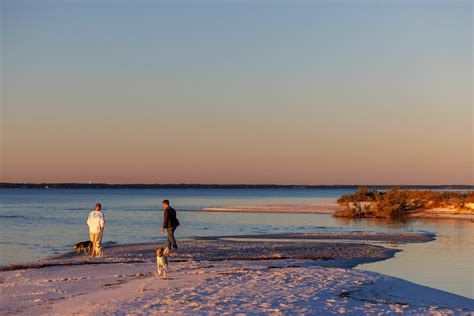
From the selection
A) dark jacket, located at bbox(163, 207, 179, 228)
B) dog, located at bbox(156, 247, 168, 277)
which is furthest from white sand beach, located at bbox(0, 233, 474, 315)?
dark jacket, located at bbox(163, 207, 179, 228)

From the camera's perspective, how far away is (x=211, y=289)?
15.7 m

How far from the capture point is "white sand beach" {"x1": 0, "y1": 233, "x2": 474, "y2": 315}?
13.8 m

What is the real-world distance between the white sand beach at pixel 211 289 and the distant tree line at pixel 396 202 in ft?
112

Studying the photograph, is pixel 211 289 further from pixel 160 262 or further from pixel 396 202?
pixel 396 202

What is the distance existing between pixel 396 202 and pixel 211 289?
4526cm

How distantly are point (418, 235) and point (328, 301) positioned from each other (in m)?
22.8

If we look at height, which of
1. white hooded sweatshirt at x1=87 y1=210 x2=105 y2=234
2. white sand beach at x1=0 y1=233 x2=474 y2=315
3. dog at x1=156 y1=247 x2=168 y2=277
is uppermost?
white hooded sweatshirt at x1=87 y1=210 x2=105 y2=234

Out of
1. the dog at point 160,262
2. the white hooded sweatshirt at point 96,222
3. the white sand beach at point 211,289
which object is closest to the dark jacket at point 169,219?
the white sand beach at point 211,289

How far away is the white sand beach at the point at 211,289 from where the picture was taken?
13.8 m

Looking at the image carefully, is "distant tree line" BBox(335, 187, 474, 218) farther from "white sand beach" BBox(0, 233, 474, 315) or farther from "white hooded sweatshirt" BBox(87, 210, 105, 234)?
"white hooded sweatshirt" BBox(87, 210, 105, 234)

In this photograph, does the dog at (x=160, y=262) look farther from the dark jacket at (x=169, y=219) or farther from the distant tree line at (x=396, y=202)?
the distant tree line at (x=396, y=202)

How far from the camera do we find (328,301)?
14.7 meters

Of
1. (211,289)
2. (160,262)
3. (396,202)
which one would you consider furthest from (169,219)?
(396,202)

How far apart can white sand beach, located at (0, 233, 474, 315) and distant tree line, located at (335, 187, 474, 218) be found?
3400 centimetres
